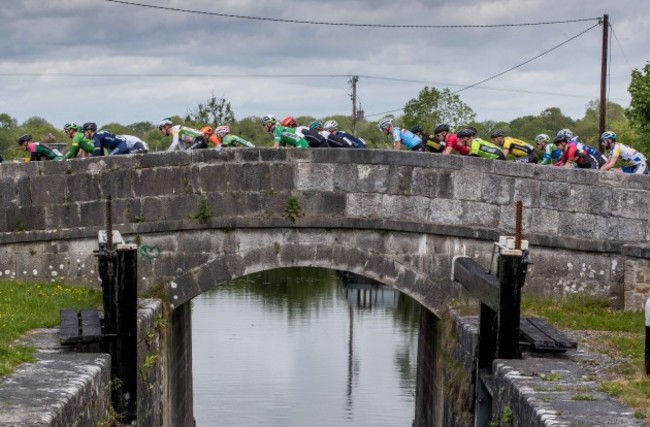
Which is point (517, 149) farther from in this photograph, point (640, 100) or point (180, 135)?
point (640, 100)

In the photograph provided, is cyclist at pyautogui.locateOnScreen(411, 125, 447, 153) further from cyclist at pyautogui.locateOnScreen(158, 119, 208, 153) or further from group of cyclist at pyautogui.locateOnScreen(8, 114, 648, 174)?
cyclist at pyautogui.locateOnScreen(158, 119, 208, 153)

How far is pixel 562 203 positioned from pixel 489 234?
771 mm

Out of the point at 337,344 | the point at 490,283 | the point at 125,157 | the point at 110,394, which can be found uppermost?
the point at 125,157

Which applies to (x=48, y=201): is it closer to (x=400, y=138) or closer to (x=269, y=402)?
(x=400, y=138)

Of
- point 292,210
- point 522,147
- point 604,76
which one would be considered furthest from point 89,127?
point 604,76

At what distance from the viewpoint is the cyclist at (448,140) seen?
47.2ft

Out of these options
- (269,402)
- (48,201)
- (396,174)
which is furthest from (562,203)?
(269,402)

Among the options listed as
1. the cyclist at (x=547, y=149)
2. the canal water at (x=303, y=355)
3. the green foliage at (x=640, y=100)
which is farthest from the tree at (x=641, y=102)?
the cyclist at (x=547, y=149)

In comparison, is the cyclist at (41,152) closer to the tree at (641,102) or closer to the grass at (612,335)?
the grass at (612,335)

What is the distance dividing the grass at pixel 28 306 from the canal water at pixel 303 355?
22.2 feet

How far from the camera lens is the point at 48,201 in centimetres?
1330

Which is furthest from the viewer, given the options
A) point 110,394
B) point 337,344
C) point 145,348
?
point 337,344

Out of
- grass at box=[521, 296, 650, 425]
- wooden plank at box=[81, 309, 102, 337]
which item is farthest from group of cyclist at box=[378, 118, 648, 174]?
wooden plank at box=[81, 309, 102, 337]

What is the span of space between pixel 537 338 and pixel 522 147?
4.93 metres
